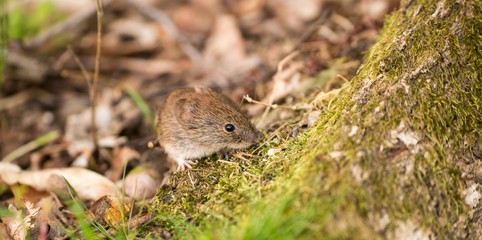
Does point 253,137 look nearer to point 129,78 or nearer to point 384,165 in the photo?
point 384,165

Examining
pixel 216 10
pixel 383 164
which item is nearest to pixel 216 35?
pixel 216 10

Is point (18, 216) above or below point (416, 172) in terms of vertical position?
above

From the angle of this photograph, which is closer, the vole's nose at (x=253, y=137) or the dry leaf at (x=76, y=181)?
the vole's nose at (x=253, y=137)

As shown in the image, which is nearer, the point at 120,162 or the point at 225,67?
the point at 120,162

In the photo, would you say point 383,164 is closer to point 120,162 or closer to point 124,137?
point 120,162

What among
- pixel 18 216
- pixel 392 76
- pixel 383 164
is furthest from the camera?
pixel 18 216

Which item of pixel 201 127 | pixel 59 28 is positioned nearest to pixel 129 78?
pixel 59 28

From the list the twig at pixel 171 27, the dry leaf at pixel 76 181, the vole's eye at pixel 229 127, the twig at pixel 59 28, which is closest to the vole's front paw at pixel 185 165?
the vole's eye at pixel 229 127

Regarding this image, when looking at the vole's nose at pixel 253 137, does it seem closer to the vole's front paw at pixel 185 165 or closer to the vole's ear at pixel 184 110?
the vole's front paw at pixel 185 165
